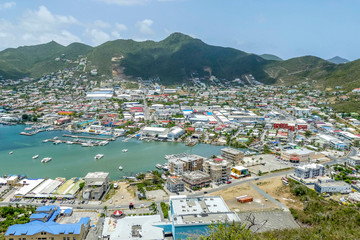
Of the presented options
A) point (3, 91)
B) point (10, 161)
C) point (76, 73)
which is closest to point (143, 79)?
point (76, 73)

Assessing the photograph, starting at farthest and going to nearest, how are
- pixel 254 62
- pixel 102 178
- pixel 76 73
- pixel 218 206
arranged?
1. pixel 254 62
2. pixel 76 73
3. pixel 102 178
4. pixel 218 206

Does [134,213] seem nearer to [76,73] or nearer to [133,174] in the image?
[133,174]

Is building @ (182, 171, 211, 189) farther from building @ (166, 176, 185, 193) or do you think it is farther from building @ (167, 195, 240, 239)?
building @ (167, 195, 240, 239)

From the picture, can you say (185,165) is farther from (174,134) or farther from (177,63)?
(177,63)

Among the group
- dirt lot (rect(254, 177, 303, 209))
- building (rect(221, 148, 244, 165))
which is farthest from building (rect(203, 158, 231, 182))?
building (rect(221, 148, 244, 165))

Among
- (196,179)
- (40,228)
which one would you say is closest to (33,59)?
(196,179)

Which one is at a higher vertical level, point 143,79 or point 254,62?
point 254,62

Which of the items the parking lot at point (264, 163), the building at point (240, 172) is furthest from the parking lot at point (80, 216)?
the parking lot at point (264, 163)
